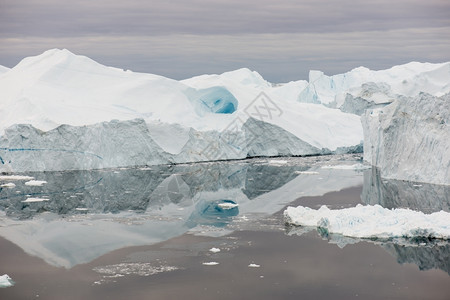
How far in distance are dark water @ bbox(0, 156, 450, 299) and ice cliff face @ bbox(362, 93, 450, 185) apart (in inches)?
28.1

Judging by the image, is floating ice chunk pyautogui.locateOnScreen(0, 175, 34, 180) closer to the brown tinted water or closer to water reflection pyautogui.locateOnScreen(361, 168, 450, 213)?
the brown tinted water

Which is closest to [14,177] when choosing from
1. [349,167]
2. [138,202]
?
[138,202]

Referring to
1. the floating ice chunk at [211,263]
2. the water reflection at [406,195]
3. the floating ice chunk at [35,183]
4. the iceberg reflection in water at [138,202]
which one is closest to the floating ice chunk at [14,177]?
the iceberg reflection in water at [138,202]

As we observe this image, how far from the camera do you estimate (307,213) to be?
10.7 meters

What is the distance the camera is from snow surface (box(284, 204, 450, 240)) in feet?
30.9

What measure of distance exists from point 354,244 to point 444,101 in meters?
7.01

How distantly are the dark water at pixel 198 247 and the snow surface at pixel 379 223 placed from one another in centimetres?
28

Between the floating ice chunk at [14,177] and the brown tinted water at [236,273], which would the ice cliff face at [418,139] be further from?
the floating ice chunk at [14,177]

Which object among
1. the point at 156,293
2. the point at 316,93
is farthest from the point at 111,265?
the point at 316,93

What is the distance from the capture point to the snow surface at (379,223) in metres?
9.41

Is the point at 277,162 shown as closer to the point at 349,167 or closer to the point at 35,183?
the point at 349,167

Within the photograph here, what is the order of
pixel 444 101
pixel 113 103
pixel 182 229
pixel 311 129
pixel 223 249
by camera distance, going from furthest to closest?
1. pixel 311 129
2. pixel 113 103
3. pixel 444 101
4. pixel 182 229
5. pixel 223 249

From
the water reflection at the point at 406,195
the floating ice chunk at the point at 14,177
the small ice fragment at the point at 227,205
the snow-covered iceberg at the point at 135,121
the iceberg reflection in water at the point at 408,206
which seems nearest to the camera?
the iceberg reflection in water at the point at 408,206

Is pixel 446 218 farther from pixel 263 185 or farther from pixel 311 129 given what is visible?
pixel 311 129
